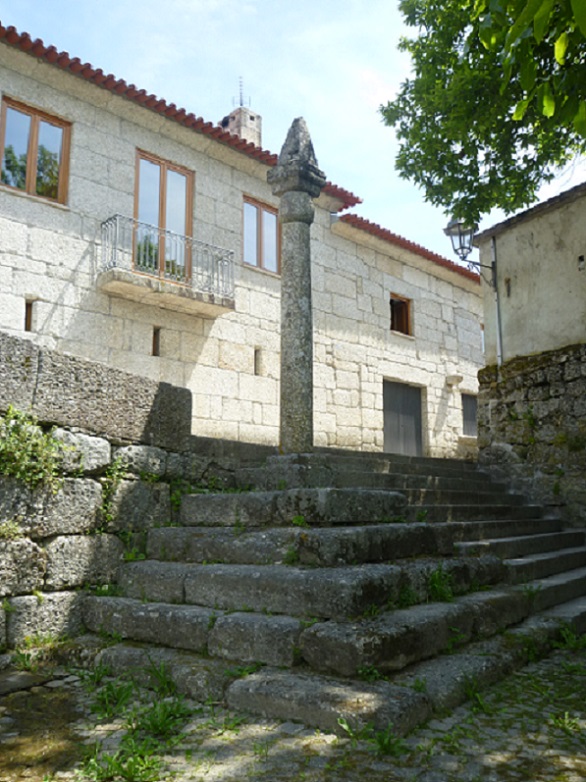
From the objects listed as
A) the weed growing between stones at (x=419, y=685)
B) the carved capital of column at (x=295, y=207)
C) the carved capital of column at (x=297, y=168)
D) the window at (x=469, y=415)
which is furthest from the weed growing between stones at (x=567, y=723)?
the window at (x=469, y=415)

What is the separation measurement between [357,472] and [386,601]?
1886 millimetres

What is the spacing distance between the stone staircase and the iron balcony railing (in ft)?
17.7

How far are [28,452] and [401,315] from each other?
36.8ft

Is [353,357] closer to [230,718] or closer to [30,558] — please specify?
[30,558]

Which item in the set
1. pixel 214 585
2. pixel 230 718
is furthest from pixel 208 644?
pixel 230 718

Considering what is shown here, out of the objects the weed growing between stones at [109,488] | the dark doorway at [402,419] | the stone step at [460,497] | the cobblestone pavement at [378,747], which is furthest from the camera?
the dark doorway at [402,419]

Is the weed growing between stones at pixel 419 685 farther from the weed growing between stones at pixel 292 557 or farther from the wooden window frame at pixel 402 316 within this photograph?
the wooden window frame at pixel 402 316

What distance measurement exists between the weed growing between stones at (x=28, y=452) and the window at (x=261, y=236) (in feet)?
24.4

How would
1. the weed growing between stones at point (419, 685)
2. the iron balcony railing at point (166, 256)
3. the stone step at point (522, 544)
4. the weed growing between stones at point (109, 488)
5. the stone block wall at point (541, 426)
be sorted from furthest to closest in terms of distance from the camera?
1. the iron balcony railing at point (166, 256)
2. the stone block wall at point (541, 426)
3. the stone step at point (522, 544)
4. the weed growing between stones at point (109, 488)
5. the weed growing between stones at point (419, 685)

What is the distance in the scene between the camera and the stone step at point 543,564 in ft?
15.7

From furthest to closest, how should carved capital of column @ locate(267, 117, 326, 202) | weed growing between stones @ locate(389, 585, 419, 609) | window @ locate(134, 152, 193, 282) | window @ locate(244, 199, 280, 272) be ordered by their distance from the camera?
window @ locate(244, 199, 280, 272), window @ locate(134, 152, 193, 282), carved capital of column @ locate(267, 117, 326, 202), weed growing between stones @ locate(389, 585, 419, 609)

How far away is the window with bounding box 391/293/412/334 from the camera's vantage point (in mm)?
13930

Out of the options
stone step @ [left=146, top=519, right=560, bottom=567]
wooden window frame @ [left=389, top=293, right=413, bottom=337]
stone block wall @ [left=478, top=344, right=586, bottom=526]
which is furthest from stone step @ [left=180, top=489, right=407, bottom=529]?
wooden window frame @ [left=389, top=293, right=413, bottom=337]

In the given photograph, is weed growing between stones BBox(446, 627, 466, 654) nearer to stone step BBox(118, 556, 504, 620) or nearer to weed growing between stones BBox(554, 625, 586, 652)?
stone step BBox(118, 556, 504, 620)
